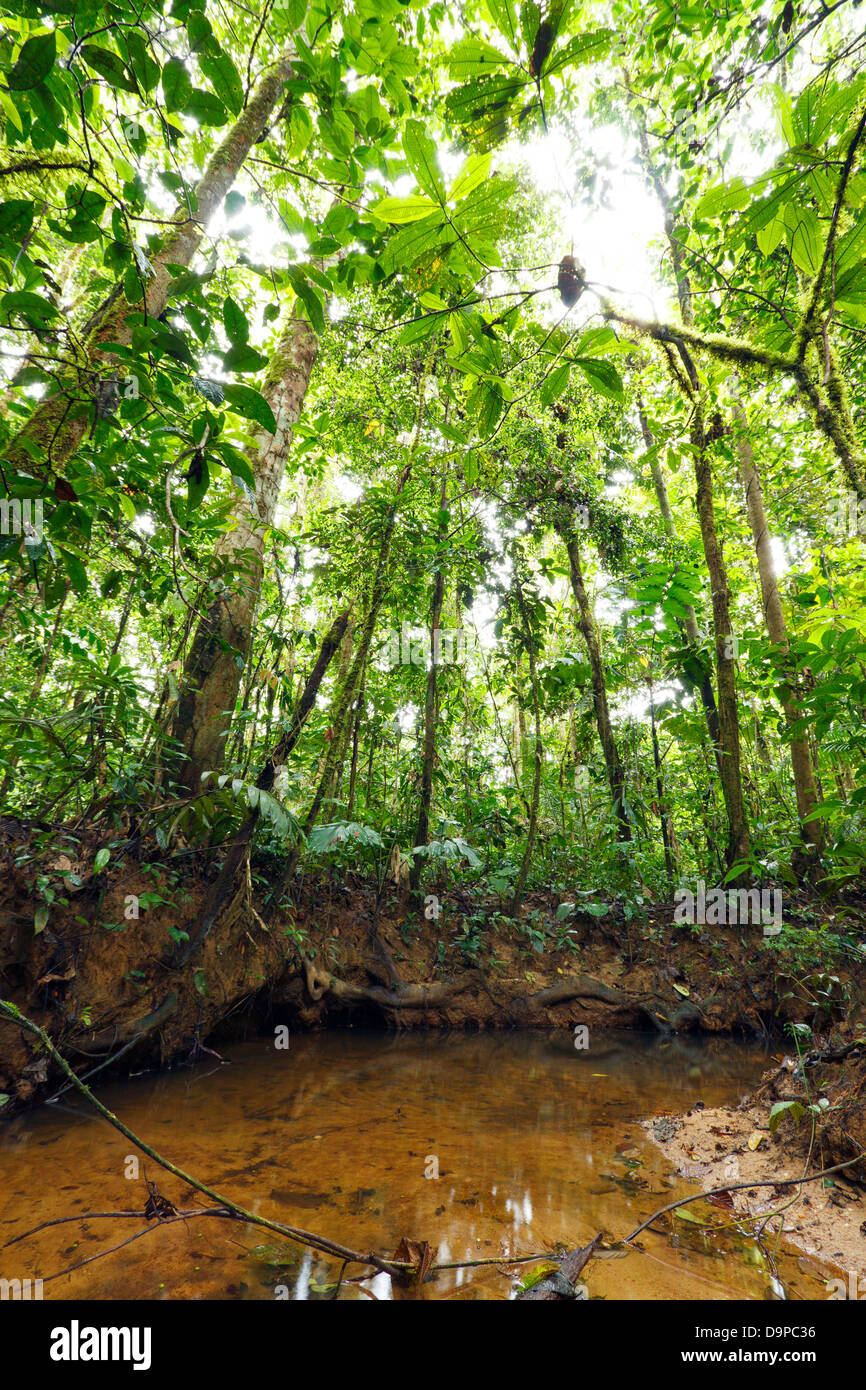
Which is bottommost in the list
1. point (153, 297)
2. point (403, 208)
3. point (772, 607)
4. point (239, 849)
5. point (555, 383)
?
point (239, 849)

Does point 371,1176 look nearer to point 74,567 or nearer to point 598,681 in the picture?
point 74,567

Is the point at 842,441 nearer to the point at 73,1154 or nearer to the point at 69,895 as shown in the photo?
the point at 73,1154

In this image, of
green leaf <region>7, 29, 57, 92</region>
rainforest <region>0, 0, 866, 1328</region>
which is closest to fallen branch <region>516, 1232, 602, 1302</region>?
rainforest <region>0, 0, 866, 1328</region>

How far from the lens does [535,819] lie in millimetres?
5840

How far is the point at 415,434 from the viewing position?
613 centimetres

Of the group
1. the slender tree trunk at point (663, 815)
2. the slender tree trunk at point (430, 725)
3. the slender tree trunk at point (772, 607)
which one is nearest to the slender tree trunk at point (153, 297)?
the slender tree trunk at point (430, 725)

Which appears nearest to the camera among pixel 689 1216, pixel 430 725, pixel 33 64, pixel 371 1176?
pixel 33 64

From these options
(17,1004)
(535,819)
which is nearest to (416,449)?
(535,819)

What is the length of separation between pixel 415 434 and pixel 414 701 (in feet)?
9.72

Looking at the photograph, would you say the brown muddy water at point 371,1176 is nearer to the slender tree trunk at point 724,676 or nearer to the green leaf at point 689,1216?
the green leaf at point 689,1216

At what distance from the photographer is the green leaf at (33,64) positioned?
948mm

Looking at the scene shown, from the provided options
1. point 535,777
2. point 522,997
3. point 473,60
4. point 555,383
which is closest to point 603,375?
point 555,383

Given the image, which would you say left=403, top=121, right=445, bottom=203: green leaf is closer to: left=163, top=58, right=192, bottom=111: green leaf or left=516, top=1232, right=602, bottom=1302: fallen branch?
left=163, top=58, right=192, bottom=111: green leaf

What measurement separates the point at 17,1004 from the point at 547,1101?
3018 mm
